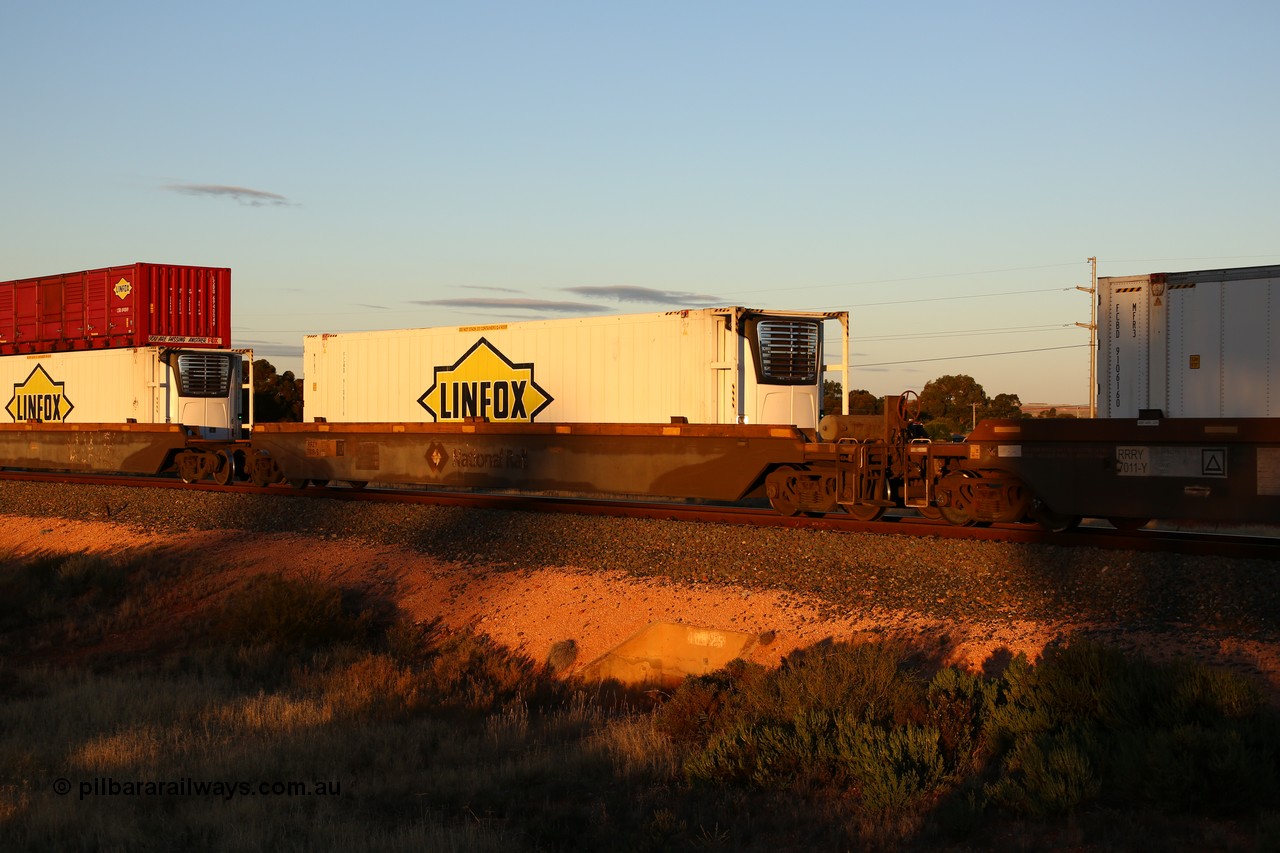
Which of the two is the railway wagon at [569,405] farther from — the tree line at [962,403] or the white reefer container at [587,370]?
the tree line at [962,403]

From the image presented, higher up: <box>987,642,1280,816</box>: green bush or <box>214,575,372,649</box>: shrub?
<box>987,642,1280,816</box>: green bush

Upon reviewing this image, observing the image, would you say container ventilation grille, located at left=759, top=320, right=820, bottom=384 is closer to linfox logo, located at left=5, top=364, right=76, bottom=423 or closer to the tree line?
linfox logo, located at left=5, top=364, right=76, bottom=423

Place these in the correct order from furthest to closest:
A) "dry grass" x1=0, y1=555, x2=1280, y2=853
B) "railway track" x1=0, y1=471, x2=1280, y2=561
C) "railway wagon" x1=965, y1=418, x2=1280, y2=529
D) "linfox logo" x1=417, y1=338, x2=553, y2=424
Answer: "linfox logo" x1=417, y1=338, x2=553, y2=424 → "railway wagon" x1=965, y1=418, x2=1280, y2=529 → "railway track" x1=0, y1=471, x2=1280, y2=561 → "dry grass" x1=0, y1=555, x2=1280, y2=853

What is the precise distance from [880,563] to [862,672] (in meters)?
3.97

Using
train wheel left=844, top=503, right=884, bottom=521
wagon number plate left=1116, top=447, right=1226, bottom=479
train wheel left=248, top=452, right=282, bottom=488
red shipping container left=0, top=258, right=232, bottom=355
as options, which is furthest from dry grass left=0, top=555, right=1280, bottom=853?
red shipping container left=0, top=258, right=232, bottom=355

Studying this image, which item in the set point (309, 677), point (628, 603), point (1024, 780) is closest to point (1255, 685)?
point (1024, 780)

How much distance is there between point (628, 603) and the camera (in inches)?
493

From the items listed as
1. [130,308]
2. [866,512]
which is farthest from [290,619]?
[130,308]

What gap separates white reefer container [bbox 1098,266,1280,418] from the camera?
43.2 ft

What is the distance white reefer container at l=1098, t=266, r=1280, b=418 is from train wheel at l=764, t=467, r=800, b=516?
430 centimetres

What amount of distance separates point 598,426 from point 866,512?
16.3ft

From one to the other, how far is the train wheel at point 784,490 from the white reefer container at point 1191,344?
14.1 feet

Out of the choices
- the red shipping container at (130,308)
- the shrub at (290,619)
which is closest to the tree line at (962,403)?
the red shipping container at (130,308)

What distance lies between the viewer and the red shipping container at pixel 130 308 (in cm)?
2612
